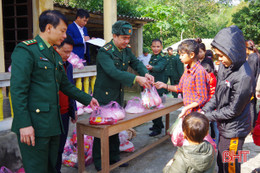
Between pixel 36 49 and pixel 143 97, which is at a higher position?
pixel 36 49

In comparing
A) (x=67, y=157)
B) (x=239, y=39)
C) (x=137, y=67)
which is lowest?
(x=67, y=157)

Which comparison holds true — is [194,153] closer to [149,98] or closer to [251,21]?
[149,98]

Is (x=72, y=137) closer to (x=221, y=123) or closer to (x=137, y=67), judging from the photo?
(x=137, y=67)

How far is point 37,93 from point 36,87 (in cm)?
6

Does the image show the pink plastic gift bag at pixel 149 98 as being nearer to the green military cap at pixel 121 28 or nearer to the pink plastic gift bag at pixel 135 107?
the pink plastic gift bag at pixel 135 107

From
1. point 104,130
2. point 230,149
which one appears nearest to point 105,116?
point 104,130

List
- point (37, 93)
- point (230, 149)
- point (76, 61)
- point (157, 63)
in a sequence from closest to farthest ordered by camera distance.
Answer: point (37, 93) → point (230, 149) → point (76, 61) → point (157, 63)

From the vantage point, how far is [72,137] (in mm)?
4340

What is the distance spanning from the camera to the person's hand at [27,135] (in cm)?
199

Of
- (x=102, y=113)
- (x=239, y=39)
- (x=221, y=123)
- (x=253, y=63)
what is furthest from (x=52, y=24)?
(x=253, y=63)

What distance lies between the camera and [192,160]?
1.83 metres

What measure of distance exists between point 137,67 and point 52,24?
1.76 m

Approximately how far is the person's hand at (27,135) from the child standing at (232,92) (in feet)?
5.91

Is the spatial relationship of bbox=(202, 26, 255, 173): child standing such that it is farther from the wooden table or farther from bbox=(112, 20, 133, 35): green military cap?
bbox=(112, 20, 133, 35): green military cap
